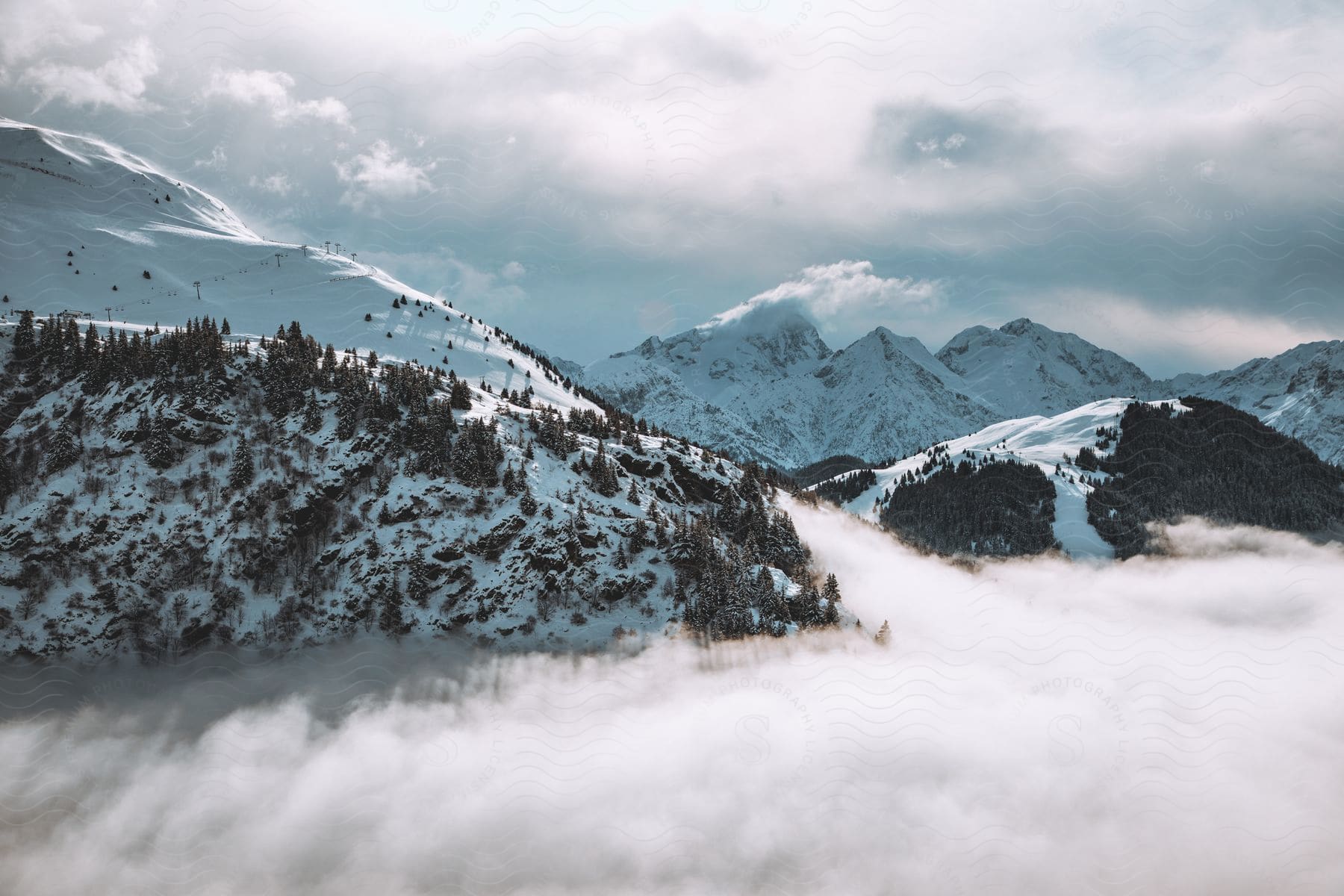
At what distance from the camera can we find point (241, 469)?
124750mm

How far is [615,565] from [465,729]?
4222 cm

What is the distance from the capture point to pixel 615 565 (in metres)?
121

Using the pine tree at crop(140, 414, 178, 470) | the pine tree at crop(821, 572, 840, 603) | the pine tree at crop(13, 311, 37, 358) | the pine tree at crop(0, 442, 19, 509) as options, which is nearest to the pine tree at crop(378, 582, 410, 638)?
the pine tree at crop(140, 414, 178, 470)

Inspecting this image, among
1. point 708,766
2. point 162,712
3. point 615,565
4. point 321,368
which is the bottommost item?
point 708,766

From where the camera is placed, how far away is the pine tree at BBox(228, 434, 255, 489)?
124438mm

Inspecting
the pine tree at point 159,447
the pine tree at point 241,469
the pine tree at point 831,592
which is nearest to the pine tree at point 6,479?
the pine tree at point 159,447

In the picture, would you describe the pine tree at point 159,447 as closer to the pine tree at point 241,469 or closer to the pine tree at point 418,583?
the pine tree at point 241,469

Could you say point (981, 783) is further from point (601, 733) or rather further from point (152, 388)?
point (152, 388)

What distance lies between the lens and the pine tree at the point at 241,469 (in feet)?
408

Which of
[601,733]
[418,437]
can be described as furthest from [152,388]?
[601,733]

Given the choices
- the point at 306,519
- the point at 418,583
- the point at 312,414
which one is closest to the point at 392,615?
the point at 418,583

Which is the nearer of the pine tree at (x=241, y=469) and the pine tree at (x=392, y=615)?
the pine tree at (x=392, y=615)

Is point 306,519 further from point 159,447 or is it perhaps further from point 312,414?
point 159,447

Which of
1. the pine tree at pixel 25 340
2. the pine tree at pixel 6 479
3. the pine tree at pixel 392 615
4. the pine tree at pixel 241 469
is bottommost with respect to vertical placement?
the pine tree at pixel 392 615
